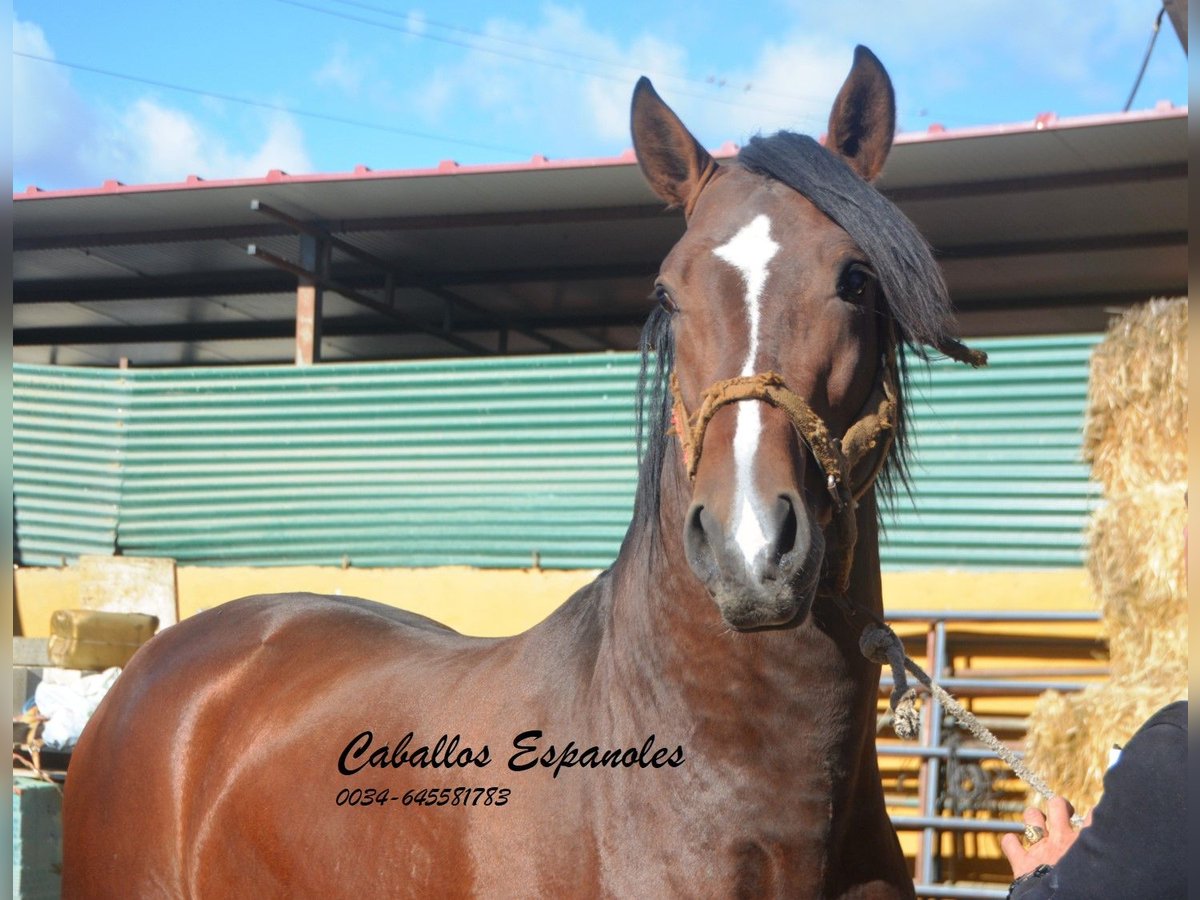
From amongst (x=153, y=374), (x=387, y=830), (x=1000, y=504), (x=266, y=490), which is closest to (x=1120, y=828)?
(x=387, y=830)

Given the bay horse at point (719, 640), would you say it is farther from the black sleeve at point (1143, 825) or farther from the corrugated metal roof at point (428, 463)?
the corrugated metal roof at point (428, 463)

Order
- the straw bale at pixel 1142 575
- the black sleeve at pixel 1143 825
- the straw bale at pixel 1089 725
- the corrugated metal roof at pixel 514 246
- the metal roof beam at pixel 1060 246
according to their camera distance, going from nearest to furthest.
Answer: the black sleeve at pixel 1143 825
the straw bale at pixel 1089 725
the straw bale at pixel 1142 575
the corrugated metal roof at pixel 514 246
the metal roof beam at pixel 1060 246

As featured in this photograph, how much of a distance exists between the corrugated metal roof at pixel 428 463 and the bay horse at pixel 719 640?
13.8ft

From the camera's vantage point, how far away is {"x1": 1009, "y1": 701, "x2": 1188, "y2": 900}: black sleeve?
54.9 inches

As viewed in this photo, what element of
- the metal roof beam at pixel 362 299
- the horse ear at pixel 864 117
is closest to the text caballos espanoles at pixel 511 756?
the horse ear at pixel 864 117

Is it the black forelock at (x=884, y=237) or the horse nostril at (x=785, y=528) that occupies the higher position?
the black forelock at (x=884, y=237)

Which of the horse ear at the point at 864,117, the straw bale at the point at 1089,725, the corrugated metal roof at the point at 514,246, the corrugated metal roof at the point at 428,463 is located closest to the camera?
the horse ear at the point at 864,117

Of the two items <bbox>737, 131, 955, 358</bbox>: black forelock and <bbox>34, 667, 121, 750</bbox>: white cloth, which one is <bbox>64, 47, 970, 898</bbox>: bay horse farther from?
<bbox>34, 667, 121, 750</bbox>: white cloth

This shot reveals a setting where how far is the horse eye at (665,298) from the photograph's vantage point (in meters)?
2.23

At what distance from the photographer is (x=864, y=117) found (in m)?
2.44

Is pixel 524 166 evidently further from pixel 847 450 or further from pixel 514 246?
pixel 847 450

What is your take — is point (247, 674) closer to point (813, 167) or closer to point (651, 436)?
point (651, 436)

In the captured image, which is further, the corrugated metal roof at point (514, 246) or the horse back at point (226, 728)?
the corrugated metal roof at point (514, 246)

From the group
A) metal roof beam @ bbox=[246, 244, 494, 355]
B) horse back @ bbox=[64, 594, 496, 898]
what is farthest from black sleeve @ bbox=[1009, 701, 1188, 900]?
metal roof beam @ bbox=[246, 244, 494, 355]
